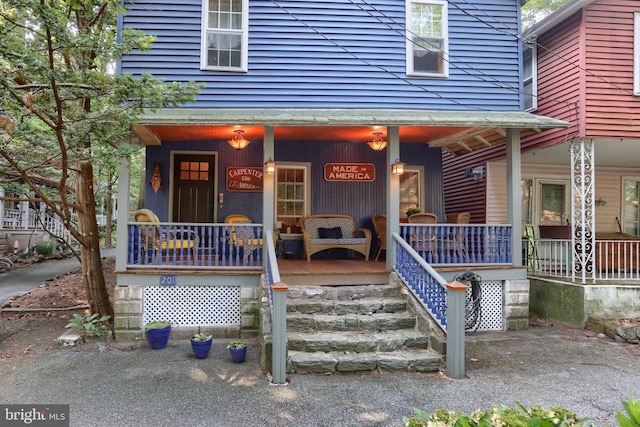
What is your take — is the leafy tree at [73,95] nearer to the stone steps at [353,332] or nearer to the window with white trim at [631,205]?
the stone steps at [353,332]

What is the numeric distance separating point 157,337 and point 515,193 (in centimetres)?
623

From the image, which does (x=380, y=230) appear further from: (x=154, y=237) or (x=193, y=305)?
(x=154, y=237)

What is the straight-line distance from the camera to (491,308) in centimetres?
678

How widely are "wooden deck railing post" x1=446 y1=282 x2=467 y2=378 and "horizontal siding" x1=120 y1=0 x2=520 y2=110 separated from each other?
398 centimetres

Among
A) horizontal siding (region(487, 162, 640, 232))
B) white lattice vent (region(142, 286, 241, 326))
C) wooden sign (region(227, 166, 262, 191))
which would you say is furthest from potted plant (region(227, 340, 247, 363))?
horizontal siding (region(487, 162, 640, 232))

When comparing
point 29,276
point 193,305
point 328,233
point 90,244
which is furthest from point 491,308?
point 29,276

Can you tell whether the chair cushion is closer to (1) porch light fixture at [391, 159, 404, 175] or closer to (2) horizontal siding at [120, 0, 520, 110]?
(1) porch light fixture at [391, 159, 404, 175]

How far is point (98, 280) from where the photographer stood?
21.7 feet

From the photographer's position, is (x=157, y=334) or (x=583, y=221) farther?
(x=583, y=221)

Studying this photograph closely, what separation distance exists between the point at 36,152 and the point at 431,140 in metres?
7.57

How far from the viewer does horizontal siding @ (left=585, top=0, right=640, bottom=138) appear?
7239 mm

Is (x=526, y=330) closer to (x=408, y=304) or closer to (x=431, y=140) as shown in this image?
(x=408, y=304)

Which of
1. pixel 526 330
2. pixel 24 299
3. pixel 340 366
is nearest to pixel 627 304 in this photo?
pixel 526 330

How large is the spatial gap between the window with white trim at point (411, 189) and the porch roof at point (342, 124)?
0.71m
